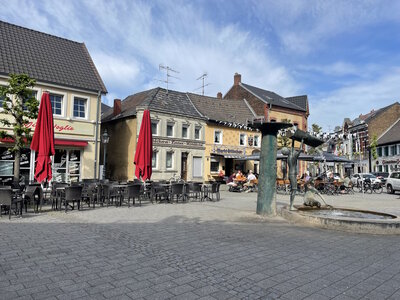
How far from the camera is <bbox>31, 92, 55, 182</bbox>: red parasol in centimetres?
1055

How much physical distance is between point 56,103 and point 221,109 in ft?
61.0

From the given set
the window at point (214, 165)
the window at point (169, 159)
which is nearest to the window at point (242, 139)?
the window at point (214, 165)

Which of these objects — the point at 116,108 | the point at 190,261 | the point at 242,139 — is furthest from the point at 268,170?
the point at 242,139

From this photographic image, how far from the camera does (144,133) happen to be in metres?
14.3

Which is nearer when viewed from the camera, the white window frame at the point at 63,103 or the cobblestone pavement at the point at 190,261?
the cobblestone pavement at the point at 190,261

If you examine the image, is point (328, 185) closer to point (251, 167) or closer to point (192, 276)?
point (251, 167)

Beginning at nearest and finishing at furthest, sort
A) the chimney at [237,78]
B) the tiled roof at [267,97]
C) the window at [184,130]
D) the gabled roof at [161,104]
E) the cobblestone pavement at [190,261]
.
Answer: the cobblestone pavement at [190,261] < the gabled roof at [161,104] < the window at [184,130] < the tiled roof at [267,97] < the chimney at [237,78]

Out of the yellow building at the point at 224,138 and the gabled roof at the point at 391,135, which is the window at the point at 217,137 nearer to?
the yellow building at the point at 224,138

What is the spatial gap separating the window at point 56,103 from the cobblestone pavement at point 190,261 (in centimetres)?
1122

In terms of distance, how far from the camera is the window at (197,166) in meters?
29.4

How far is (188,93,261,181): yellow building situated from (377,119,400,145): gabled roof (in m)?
25.4

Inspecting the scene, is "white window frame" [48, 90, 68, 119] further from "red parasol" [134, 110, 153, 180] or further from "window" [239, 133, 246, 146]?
"window" [239, 133, 246, 146]

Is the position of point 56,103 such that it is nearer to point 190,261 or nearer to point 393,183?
point 190,261

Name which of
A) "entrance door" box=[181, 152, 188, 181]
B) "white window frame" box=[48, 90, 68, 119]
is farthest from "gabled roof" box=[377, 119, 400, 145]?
"white window frame" box=[48, 90, 68, 119]
